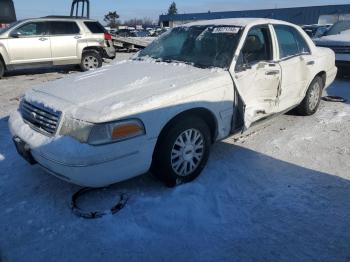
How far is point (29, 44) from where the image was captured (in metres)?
10.1

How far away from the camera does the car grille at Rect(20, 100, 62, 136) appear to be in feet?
10.2

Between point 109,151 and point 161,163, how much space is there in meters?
0.63

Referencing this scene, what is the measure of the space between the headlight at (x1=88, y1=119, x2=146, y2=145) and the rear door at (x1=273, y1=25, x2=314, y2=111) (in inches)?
101

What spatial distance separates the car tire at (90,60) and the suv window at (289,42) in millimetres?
7608

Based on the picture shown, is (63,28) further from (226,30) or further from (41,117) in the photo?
(41,117)

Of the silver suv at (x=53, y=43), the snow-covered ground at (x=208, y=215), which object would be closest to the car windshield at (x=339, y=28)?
the silver suv at (x=53, y=43)

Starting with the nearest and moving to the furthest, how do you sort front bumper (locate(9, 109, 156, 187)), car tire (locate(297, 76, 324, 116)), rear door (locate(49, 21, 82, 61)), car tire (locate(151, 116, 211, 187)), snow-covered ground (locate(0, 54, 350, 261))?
snow-covered ground (locate(0, 54, 350, 261))
front bumper (locate(9, 109, 156, 187))
car tire (locate(151, 116, 211, 187))
car tire (locate(297, 76, 324, 116))
rear door (locate(49, 21, 82, 61))

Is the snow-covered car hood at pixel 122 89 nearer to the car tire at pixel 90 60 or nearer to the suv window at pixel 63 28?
the suv window at pixel 63 28

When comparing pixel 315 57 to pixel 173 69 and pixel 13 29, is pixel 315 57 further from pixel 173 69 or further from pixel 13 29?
pixel 13 29

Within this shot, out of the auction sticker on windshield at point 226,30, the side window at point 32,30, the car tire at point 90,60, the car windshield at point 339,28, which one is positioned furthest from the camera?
the car tire at point 90,60

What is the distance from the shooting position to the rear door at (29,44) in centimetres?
999

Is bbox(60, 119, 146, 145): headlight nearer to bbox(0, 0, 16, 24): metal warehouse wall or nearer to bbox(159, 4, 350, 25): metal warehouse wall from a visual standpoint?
bbox(0, 0, 16, 24): metal warehouse wall

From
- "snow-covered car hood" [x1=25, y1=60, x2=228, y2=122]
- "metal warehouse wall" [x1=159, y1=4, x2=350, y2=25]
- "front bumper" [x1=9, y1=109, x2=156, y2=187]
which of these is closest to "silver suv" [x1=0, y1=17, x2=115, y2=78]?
"snow-covered car hood" [x1=25, y1=60, x2=228, y2=122]

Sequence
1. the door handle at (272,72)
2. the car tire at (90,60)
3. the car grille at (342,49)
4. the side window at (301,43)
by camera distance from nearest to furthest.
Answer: the door handle at (272,72) < the side window at (301,43) < the car grille at (342,49) < the car tire at (90,60)
